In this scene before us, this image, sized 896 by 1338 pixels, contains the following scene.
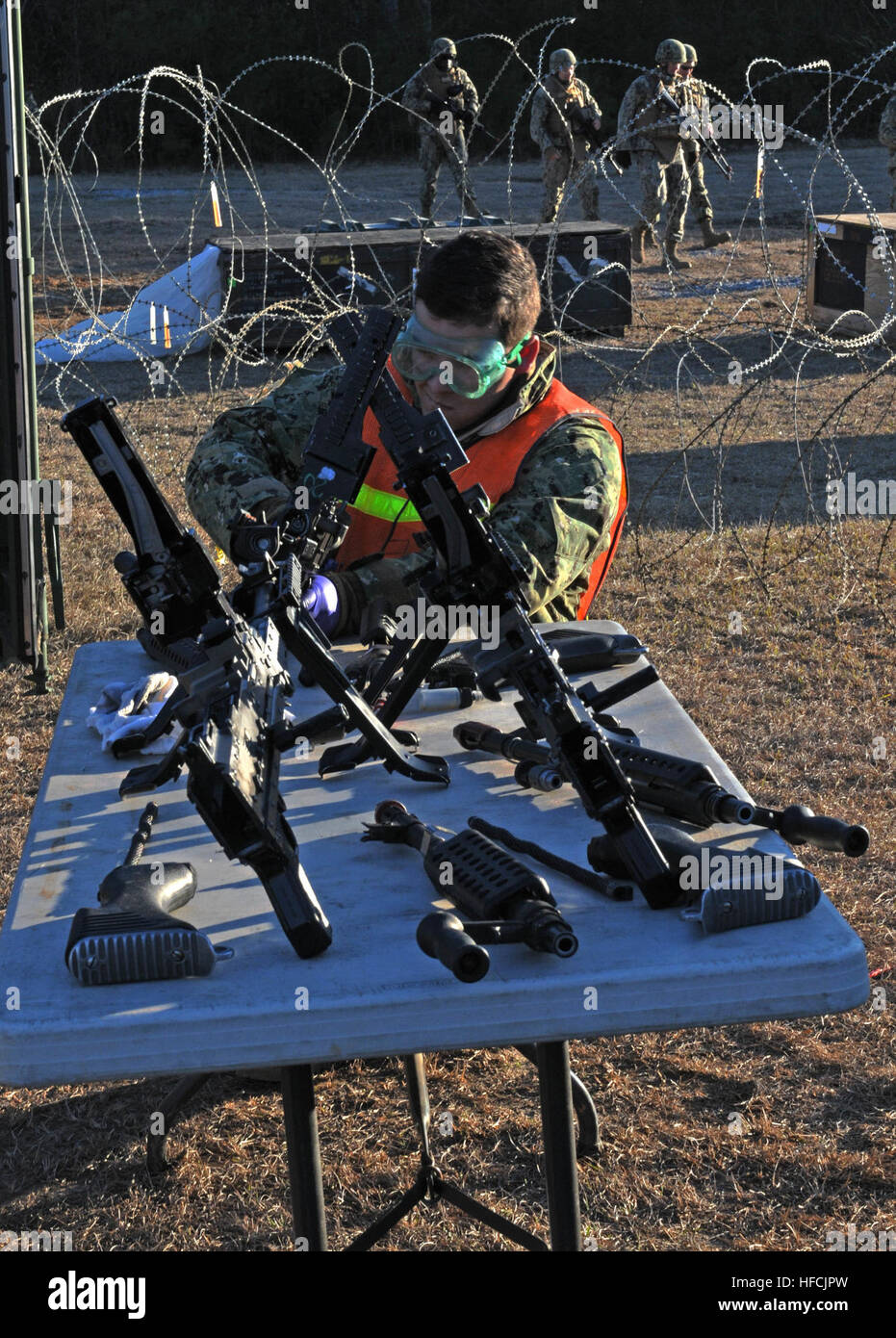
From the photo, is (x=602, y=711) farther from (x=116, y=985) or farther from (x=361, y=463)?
(x=116, y=985)

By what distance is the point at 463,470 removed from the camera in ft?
11.2

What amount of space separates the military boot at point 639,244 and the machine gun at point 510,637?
13.7 meters

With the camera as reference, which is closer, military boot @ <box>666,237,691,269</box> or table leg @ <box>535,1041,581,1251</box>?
table leg @ <box>535,1041,581,1251</box>

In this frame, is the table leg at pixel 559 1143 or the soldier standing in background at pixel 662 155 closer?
the table leg at pixel 559 1143

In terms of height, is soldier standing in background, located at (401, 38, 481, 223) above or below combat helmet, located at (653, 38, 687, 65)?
below

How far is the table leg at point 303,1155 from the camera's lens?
7.27 ft

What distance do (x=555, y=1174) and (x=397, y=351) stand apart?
1694 millimetres

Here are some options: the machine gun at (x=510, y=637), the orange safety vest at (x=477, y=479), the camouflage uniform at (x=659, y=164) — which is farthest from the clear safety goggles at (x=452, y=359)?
the camouflage uniform at (x=659, y=164)

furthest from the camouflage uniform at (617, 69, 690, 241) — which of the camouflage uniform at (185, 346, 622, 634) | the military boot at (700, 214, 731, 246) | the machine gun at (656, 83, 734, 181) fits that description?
the camouflage uniform at (185, 346, 622, 634)

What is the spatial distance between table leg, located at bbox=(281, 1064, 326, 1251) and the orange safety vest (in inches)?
53.6

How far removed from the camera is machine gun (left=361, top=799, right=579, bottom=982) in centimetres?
176

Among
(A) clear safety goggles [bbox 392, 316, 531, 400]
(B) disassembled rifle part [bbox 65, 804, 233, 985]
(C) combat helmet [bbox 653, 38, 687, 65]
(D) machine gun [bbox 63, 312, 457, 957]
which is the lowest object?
(B) disassembled rifle part [bbox 65, 804, 233, 985]

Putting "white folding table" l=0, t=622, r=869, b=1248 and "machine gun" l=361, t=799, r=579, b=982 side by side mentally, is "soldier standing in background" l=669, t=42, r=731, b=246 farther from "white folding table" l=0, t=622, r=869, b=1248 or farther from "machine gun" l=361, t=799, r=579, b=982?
"machine gun" l=361, t=799, r=579, b=982

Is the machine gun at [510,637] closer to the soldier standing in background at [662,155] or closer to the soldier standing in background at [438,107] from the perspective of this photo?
the soldier standing in background at [662,155]
